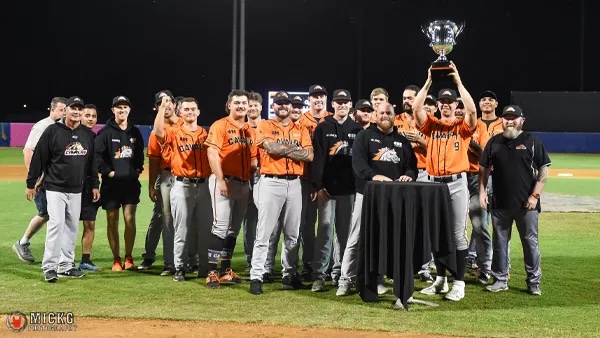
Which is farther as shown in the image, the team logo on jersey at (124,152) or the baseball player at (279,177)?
the team logo on jersey at (124,152)

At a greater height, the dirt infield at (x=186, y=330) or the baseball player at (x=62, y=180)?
the baseball player at (x=62, y=180)

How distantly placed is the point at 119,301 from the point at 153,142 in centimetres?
230

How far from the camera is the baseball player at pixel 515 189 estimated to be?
8.13m

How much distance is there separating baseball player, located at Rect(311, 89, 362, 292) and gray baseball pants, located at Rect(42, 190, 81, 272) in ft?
8.72

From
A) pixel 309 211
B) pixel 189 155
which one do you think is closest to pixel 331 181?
pixel 309 211

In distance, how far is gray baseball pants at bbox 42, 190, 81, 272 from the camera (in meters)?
8.51

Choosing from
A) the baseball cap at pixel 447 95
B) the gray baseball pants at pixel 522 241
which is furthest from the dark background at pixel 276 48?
the gray baseball pants at pixel 522 241

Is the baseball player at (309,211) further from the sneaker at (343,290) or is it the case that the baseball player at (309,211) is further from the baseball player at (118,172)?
the baseball player at (118,172)

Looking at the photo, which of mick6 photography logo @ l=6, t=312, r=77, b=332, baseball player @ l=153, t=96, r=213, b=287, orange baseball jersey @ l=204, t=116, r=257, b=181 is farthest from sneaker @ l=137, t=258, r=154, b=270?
mick6 photography logo @ l=6, t=312, r=77, b=332

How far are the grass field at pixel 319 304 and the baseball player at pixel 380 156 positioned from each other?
828mm

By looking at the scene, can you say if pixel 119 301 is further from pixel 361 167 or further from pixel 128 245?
pixel 361 167

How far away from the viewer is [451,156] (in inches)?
322

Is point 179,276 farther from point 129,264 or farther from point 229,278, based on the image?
point 129,264

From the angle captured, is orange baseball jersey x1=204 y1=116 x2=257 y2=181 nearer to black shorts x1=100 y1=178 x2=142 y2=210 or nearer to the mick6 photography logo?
black shorts x1=100 y1=178 x2=142 y2=210
